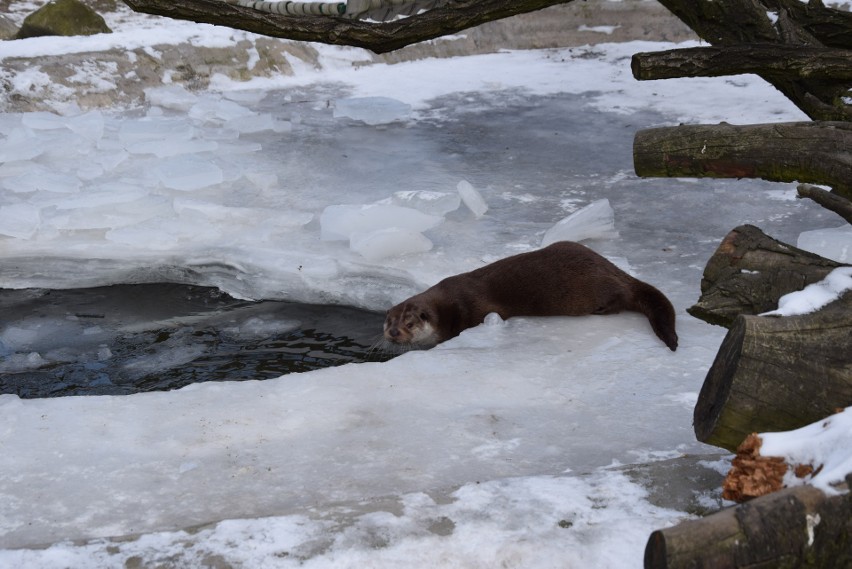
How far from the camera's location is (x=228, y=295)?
209 inches

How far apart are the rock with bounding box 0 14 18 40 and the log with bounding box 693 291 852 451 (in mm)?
9864

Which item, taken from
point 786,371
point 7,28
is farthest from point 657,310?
point 7,28

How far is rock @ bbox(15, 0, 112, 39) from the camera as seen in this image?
9.96m

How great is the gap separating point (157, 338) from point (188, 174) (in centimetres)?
170

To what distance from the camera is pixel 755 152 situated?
10.3 ft

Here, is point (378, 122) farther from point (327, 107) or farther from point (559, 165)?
point (559, 165)

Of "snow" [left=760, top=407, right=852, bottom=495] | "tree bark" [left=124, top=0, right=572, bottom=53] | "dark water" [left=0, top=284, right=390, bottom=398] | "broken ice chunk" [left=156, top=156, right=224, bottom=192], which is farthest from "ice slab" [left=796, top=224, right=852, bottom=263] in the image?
"broken ice chunk" [left=156, top=156, right=224, bottom=192]

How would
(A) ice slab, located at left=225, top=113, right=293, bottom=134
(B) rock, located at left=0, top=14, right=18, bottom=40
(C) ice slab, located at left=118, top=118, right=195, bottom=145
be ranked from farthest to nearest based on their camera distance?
1. (B) rock, located at left=0, top=14, right=18, bottom=40
2. (A) ice slab, located at left=225, top=113, right=293, bottom=134
3. (C) ice slab, located at left=118, top=118, right=195, bottom=145

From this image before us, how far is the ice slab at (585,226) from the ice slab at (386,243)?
2.17ft

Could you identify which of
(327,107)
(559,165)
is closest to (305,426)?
(559,165)

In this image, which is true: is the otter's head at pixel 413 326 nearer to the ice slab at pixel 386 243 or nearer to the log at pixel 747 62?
the ice slab at pixel 386 243

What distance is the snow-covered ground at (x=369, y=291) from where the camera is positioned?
2.57 m

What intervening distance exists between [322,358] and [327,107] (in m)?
4.49

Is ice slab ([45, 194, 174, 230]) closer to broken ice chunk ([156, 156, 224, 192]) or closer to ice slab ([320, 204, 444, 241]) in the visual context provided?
broken ice chunk ([156, 156, 224, 192])
